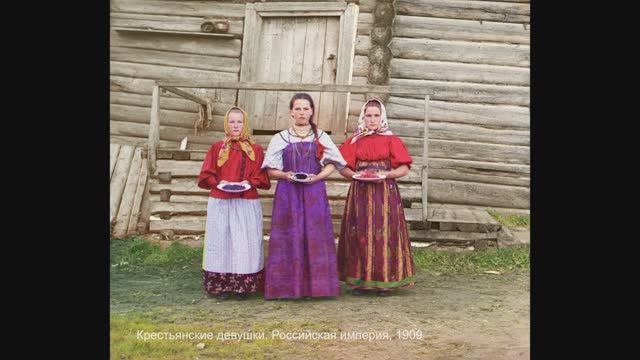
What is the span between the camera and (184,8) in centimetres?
791

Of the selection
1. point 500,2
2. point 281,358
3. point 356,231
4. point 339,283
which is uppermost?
point 500,2

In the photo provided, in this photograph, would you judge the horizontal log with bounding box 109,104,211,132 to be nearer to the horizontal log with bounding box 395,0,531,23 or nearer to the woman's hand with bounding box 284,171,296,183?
the horizontal log with bounding box 395,0,531,23

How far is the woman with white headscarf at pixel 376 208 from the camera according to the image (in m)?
5.28

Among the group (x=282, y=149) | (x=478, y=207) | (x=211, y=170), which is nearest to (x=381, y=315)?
(x=282, y=149)

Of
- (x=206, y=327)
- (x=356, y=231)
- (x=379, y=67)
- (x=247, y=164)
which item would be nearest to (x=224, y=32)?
(x=379, y=67)

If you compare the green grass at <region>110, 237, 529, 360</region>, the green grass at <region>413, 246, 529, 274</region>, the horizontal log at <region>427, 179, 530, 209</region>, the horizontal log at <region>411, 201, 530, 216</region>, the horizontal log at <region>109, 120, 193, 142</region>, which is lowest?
the green grass at <region>110, 237, 529, 360</region>

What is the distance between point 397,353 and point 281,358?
83 cm

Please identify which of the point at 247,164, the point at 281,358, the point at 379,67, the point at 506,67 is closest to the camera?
the point at 281,358

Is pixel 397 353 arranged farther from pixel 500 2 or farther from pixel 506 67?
pixel 500 2

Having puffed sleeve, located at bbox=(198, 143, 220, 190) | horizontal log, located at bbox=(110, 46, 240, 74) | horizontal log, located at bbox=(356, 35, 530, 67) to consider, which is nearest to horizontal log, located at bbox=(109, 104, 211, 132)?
horizontal log, located at bbox=(110, 46, 240, 74)

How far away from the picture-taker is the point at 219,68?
26.2ft

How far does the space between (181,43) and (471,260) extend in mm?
4460

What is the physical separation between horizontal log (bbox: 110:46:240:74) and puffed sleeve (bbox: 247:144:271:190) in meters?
2.94

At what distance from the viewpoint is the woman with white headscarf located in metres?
5.28
